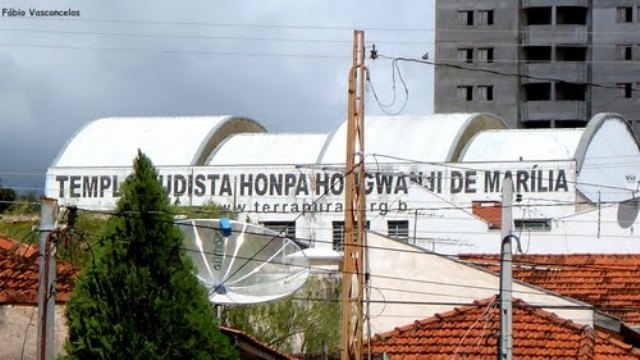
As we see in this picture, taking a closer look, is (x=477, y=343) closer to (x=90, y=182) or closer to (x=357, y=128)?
(x=357, y=128)

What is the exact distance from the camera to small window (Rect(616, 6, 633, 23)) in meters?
100

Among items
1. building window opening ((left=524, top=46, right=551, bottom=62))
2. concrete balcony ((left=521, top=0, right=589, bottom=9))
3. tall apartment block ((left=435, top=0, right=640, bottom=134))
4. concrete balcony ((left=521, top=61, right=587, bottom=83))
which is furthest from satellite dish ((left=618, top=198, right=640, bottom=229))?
building window opening ((left=524, top=46, right=551, bottom=62))

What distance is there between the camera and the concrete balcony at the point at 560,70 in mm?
99688

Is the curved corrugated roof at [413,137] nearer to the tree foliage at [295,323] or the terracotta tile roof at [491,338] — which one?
the tree foliage at [295,323]

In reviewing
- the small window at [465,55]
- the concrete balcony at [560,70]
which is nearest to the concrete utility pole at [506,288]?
the concrete balcony at [560,70]

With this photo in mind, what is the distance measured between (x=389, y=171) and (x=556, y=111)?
32544 millimetres

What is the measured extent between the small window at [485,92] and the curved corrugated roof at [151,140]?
26472 mm

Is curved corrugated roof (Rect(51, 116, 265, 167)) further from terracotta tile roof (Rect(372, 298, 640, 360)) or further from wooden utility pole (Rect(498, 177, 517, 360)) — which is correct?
wooden utility pole (Rect(498, 177, 517, 360))

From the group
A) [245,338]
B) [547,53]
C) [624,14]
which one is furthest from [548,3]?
[245,338]

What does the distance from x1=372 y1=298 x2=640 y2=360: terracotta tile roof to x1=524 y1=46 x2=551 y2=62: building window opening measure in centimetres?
6575

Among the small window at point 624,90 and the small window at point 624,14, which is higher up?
the small window at point 624,14

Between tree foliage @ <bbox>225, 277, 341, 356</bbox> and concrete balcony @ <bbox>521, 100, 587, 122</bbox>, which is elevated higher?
concrete balcony @ <bbox>521, 100, 587, 122</bbox>

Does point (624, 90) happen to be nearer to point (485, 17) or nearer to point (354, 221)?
point (485, 17)

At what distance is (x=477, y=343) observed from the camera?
1353 inches
